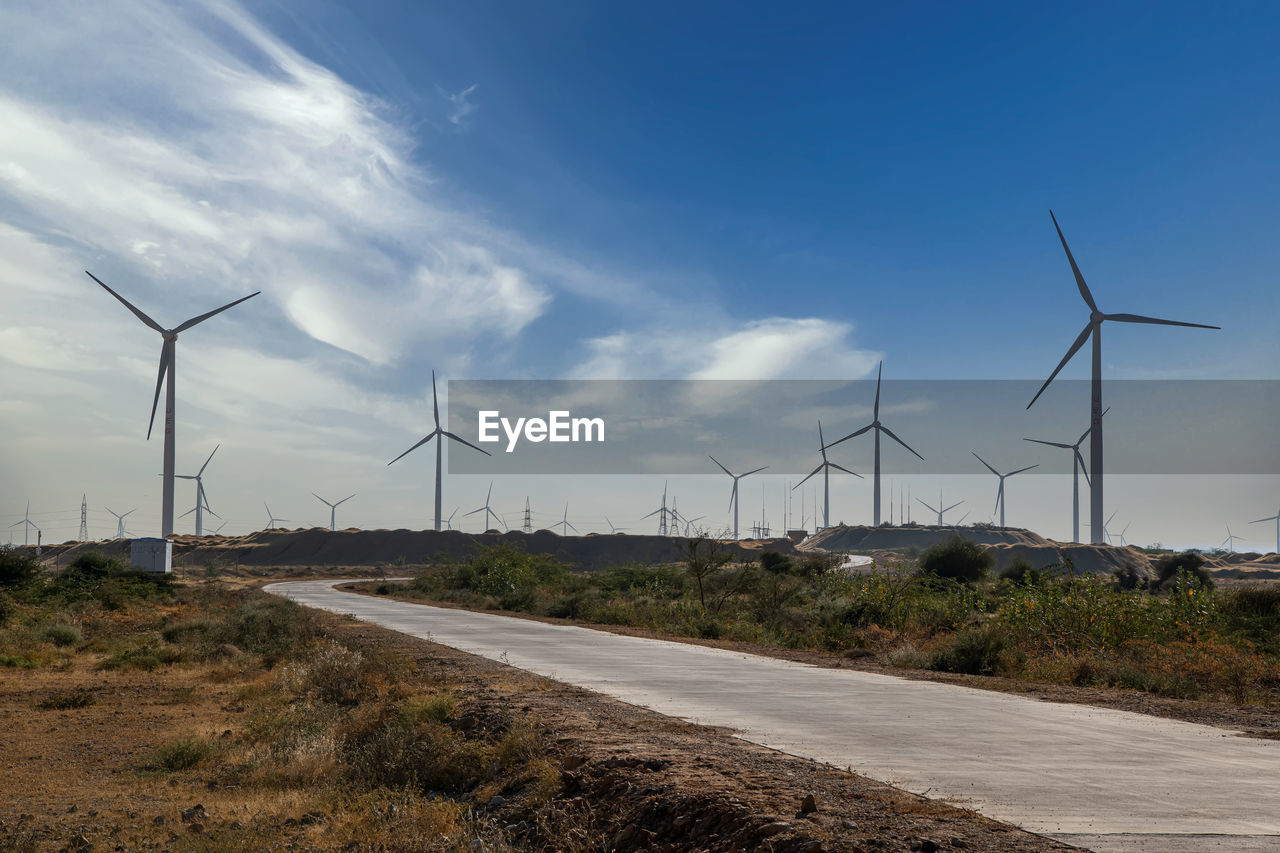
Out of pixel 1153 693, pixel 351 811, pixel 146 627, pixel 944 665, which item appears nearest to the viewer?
pixel 351 811

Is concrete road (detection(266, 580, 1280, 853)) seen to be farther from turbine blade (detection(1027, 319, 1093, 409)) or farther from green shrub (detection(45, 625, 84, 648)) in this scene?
turbine blade (detection(1027, 319, 1093, 409))

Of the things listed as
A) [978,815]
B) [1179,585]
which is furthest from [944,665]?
[978,815]

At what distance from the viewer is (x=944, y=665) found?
844 inches

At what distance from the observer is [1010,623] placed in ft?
78.6

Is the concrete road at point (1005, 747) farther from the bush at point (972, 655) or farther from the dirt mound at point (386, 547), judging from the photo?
the dirt mound at point (386, 547)

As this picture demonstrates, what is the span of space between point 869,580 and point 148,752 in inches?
899

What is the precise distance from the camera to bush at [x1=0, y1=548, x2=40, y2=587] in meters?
46.4

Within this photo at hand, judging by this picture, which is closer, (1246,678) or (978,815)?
(978,815)

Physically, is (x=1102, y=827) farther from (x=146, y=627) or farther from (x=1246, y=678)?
(x=146, y=627)

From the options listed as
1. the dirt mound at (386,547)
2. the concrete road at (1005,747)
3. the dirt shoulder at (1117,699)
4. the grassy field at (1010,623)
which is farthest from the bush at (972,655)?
the dirt mound at (386,547)

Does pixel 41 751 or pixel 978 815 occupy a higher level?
pixel 978 815

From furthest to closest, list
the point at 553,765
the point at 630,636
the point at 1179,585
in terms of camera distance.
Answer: the point at 630,636 → the point at 1179,585 → the point at 553,765

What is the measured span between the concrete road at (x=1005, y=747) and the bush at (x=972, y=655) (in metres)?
3.00

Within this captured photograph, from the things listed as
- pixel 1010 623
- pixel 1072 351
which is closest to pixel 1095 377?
pixel 1072 351
